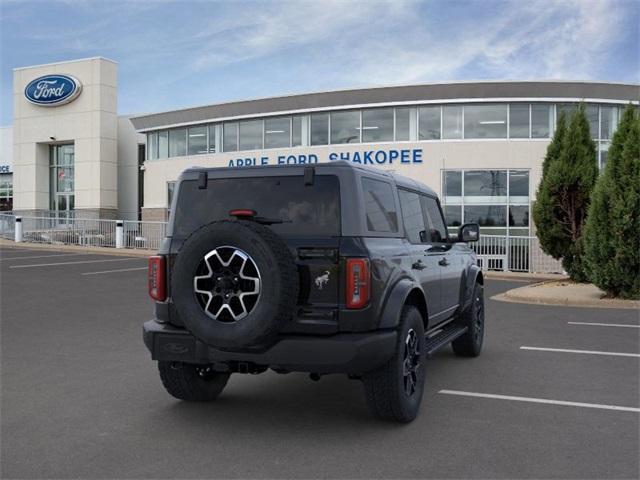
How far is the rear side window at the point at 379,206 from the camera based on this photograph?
4980 millimetres

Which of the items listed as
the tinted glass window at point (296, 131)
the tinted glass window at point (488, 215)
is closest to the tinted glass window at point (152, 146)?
the tinted glass window at point (296, 131)

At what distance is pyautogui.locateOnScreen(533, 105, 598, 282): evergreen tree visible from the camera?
1658 centimetres

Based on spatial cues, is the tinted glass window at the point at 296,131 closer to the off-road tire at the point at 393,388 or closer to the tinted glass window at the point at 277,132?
the tinted glass window at the point at 277,132

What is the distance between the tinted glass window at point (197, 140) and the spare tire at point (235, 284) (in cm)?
2781

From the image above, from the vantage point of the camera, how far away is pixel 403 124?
2656 cm

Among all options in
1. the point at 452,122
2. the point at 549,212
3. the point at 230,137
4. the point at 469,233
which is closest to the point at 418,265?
the point at 469,233

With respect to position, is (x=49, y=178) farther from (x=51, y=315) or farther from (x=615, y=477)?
(x=615, y=477)

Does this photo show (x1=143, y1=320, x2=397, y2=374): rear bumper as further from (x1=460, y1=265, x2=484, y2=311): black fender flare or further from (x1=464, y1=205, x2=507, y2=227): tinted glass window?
(x1=464, y1=205, x2=507, y2=227): tinted glass window

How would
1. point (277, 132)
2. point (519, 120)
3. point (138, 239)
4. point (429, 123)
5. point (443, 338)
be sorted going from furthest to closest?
point (277, 132), point (138, 239), point (429, 123), point (519, 120), point (443, 338)

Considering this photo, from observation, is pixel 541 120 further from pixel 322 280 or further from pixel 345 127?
pixel 322 280

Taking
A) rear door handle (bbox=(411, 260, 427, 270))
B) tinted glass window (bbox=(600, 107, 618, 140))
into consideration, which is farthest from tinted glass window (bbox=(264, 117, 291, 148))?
rear door handle (bbox=(411, 260, 427, 270))

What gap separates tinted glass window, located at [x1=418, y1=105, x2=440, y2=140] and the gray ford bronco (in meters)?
21.3

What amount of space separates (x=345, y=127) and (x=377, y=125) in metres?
1.39

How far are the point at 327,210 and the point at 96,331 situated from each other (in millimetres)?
5407
